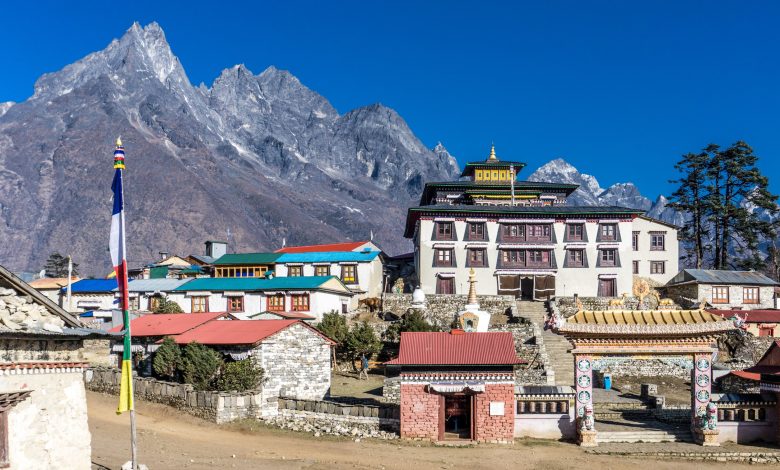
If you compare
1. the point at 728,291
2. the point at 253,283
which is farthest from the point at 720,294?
the point at 253,283

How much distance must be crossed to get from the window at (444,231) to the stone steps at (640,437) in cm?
3027

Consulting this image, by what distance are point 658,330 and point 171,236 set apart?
150840 mm

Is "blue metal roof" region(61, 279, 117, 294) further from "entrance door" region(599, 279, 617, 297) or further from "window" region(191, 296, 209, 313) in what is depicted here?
"entrance door" region(599, 279, 617, 297)

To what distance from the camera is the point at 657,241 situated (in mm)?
63688

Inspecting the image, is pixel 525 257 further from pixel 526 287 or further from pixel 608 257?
pixel 608 257

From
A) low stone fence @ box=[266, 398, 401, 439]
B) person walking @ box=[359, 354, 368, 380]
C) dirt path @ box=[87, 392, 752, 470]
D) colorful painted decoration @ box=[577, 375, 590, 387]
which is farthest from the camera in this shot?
person walking @ box=[359, 354, 368, 380]

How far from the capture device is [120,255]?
688 inches

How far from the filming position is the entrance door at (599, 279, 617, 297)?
56719 mm

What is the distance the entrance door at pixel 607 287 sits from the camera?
186 ft

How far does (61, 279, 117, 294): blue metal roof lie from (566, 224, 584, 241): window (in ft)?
117

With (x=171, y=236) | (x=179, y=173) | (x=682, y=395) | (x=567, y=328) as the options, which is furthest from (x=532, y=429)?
(x=179, y=173)

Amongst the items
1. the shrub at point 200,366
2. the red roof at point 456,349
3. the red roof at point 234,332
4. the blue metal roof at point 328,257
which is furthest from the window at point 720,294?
the shrub at point 200,366

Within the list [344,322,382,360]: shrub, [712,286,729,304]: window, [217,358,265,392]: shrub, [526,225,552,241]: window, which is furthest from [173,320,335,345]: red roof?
[712,286,729,304]: window

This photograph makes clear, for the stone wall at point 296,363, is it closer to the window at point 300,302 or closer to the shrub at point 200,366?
the shrub at point 200,366
